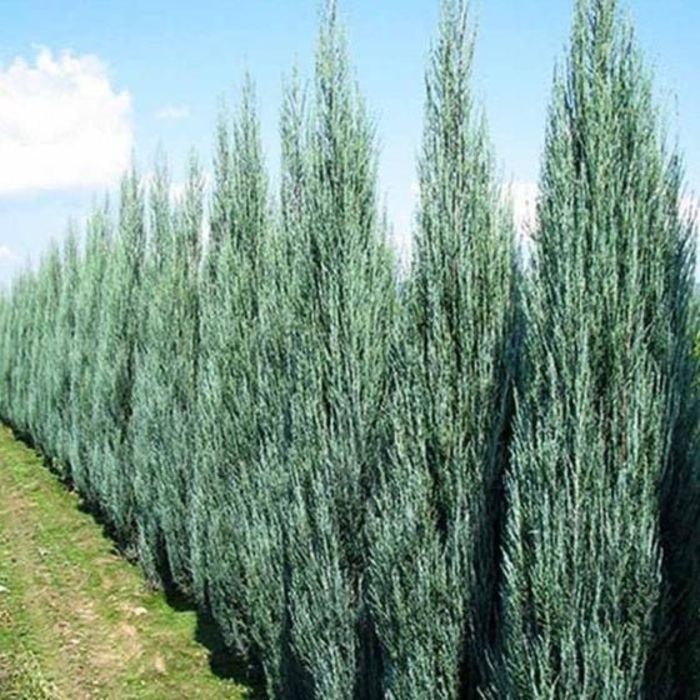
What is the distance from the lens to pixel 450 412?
175 inches

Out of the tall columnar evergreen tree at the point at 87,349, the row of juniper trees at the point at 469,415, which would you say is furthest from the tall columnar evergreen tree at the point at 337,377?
the tall columnar evergreen tree at the point at 87,349

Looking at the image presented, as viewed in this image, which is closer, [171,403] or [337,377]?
[337,377]

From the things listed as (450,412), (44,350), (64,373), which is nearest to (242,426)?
(450,412)

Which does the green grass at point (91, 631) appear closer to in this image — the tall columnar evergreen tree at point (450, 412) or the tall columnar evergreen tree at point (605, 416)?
the tall columnar evergreen tree at point (450, 412)

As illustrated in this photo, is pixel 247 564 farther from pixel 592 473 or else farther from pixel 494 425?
pixel 592 473

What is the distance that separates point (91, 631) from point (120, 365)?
4267mm

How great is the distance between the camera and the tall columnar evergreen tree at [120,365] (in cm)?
1155

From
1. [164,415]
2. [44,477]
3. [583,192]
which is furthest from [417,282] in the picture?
[44,477]

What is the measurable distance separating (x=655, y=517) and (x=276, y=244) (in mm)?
4374

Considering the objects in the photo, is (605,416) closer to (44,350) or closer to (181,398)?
(181,398)

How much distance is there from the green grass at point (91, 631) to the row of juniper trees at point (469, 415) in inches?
26.1

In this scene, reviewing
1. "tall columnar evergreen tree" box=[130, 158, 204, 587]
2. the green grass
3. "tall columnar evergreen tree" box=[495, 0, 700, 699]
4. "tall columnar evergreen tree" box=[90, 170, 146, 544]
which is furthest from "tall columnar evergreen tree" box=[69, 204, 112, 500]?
"tall columnar evergreen tree" box=[495, 0, 700, 699]

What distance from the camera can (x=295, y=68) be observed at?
651cm

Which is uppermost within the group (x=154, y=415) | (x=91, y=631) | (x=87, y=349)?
(x=87, y=349)
